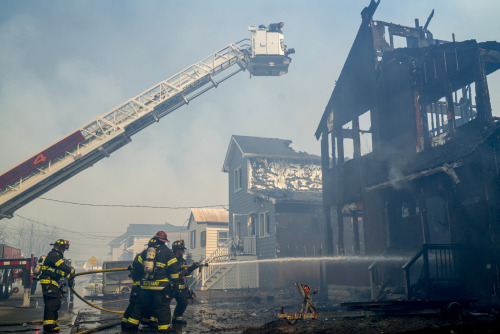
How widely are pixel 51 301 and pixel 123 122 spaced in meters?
11.4

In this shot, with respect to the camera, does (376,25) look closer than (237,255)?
Yes

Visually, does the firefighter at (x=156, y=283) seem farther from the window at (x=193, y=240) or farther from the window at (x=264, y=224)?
the window at (x=193, y=240)

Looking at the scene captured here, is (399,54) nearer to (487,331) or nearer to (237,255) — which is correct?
(487,331)

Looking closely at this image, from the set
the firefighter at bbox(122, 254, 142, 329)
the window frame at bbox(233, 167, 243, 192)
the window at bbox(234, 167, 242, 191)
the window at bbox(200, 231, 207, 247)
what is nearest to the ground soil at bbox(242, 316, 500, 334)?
the firefighter at bbox(122, 254, 142, 329)

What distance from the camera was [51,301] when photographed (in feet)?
27.2

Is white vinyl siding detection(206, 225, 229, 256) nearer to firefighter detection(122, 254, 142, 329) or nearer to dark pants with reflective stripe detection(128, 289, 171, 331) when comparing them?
firefighter detection(122, 254, 142, 329)

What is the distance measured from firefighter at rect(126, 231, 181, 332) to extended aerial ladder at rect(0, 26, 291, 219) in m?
10.2

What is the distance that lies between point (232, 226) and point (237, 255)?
17.3 feet

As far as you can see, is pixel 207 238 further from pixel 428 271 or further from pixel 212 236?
pixel 428 271

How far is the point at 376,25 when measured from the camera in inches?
578

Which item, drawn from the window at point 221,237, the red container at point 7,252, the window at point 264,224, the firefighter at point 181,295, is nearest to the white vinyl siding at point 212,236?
the window at point 221,237

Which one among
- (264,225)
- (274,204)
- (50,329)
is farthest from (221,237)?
(50,329)

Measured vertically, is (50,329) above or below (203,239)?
below

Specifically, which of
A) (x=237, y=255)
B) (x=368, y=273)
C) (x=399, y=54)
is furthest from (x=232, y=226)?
(x=399, y=54)
